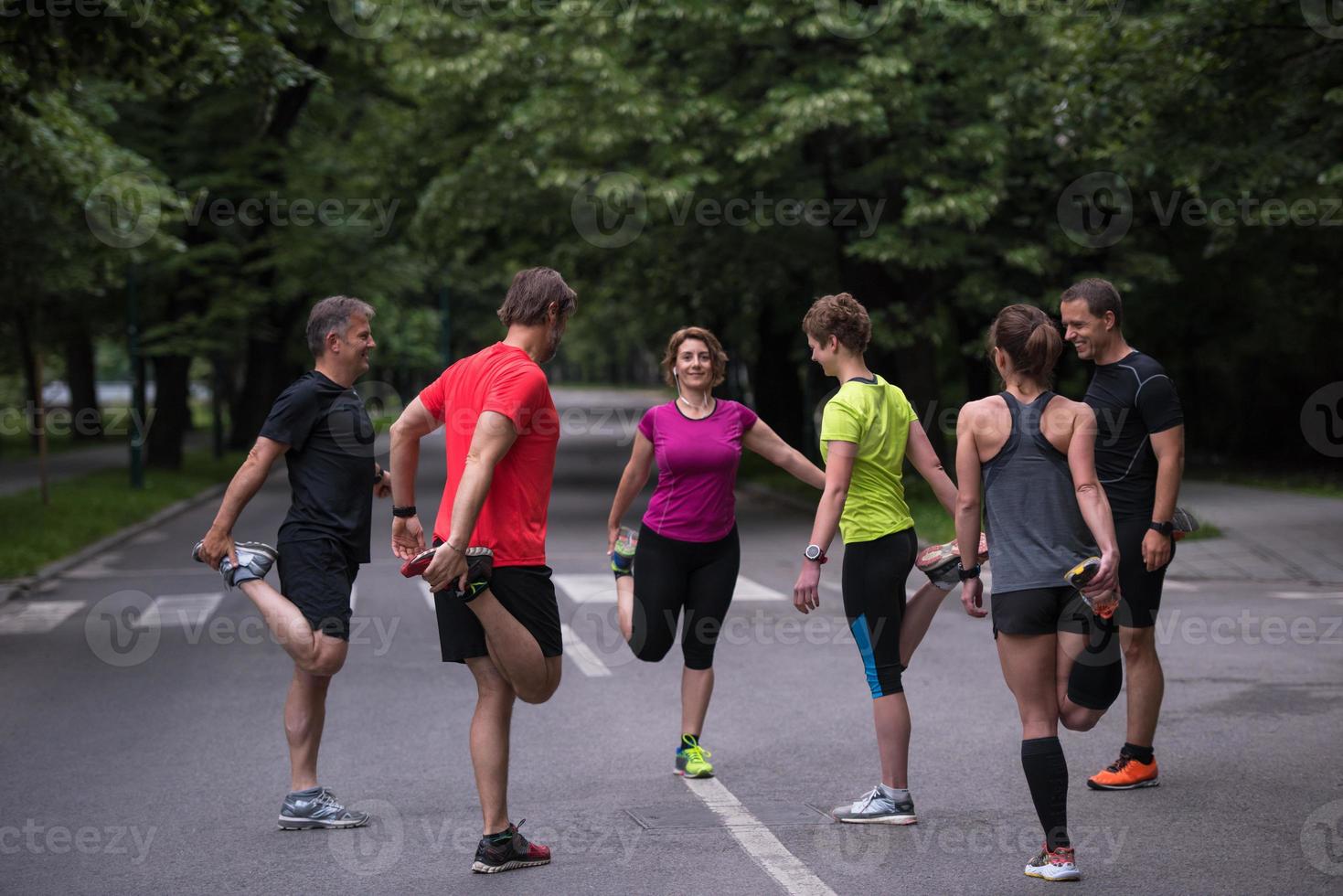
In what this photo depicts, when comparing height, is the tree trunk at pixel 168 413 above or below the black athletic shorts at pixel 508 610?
below

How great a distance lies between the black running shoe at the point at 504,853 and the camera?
16.5ft

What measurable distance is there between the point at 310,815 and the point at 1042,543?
9.19ft

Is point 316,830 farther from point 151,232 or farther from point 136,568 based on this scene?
point 151,232

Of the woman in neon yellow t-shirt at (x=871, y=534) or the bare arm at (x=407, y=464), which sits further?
the woman in neon yellow t-shirt at (x=871, y=534)

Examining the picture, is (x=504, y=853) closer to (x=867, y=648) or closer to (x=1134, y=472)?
(x=867, y=648)

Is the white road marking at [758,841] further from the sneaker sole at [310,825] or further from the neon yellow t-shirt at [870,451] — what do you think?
the sneaker sole at [310,825]

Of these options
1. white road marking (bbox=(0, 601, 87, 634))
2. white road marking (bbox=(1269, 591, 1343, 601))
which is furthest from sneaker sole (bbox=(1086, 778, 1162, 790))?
white road marking (bbox=(0, 601, 87, 634))

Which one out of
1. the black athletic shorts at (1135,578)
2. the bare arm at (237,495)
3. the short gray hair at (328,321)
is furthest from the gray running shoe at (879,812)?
the short gray hair at (328,321)

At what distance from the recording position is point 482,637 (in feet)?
16.5

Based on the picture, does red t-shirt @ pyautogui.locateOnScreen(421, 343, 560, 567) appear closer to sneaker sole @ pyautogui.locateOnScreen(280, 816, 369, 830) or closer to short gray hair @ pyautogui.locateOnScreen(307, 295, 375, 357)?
short gray hair @ pyautogui.locateOnScreen(307, 295, 375, 357)

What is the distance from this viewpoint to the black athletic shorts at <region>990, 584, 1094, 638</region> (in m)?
Result: 4.95

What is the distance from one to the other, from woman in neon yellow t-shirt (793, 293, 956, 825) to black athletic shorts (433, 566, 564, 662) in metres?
1.03

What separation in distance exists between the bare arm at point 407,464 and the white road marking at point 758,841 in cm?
151

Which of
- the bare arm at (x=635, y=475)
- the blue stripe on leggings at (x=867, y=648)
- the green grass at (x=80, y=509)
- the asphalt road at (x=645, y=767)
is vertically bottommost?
the green grass at (x=80, y=509)
